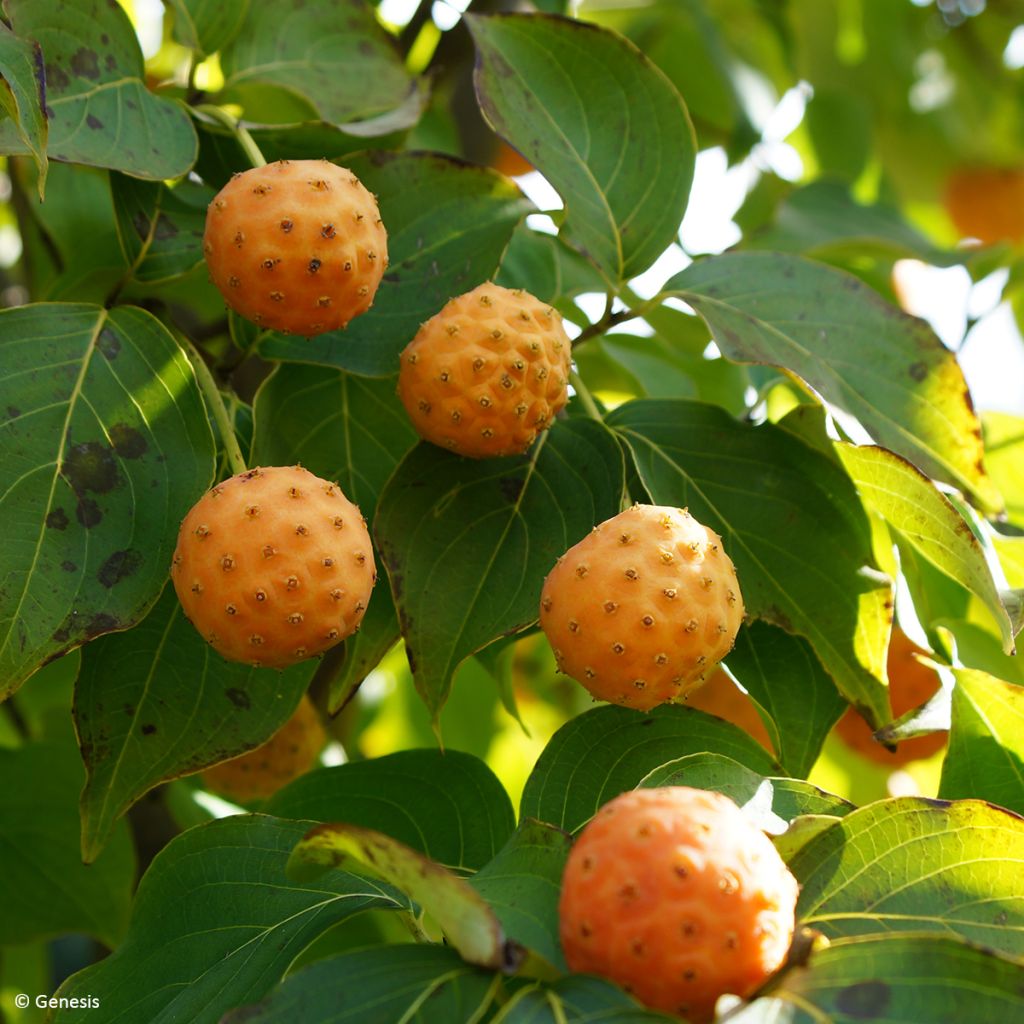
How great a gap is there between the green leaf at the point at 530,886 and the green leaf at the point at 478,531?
0.25 metres

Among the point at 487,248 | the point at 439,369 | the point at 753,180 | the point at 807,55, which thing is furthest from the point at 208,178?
the point at 807,55

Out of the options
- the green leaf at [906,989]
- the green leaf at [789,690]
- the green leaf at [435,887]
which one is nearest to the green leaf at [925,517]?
the green leaf at [789,690]

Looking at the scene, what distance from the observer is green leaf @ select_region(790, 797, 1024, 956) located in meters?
0.93

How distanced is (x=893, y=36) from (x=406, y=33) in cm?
160

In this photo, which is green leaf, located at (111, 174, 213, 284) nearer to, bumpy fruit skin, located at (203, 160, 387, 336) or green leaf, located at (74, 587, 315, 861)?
bumpy fruit skin, located at (203, 160, 387, 336)

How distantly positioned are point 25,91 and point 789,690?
0.87 m

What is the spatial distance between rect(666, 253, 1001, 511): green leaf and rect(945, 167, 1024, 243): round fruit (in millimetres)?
2404

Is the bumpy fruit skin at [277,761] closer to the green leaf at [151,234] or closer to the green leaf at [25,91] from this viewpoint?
the green leaf at [151,234]

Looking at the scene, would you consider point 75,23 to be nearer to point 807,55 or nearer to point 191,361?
point 191,361

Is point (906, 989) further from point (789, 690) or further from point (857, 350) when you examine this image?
point (857, 350)

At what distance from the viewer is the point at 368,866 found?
2.85 feet

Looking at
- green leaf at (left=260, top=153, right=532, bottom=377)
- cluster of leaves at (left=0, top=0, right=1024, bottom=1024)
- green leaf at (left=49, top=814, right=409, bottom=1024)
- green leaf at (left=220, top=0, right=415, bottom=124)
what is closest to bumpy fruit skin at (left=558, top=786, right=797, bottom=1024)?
cluster of leaves at (left=0, top=0, right=1024, bottom=1024)

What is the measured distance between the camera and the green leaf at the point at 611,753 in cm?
113

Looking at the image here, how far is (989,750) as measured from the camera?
1.20 metres
